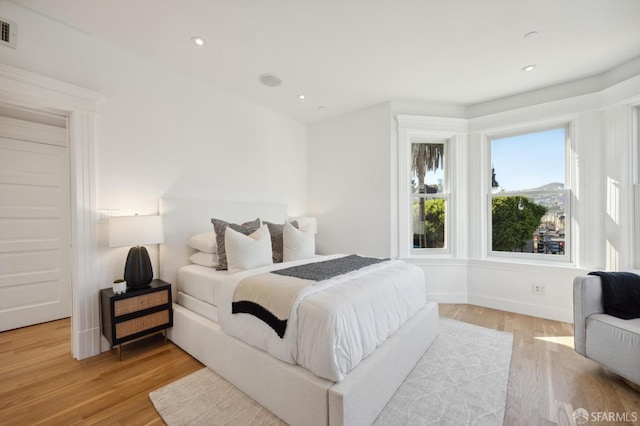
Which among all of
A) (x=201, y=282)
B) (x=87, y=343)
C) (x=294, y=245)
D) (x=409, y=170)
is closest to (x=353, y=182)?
(x=409, y=170)

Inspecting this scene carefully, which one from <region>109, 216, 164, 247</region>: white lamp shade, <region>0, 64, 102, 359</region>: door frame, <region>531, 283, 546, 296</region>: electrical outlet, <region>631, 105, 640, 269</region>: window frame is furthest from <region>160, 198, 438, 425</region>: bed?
<region>631, 105, 640, 269</region>: window frame

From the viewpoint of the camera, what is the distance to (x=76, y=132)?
2230 millimetres

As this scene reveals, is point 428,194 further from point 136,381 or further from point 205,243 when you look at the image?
point 136,381

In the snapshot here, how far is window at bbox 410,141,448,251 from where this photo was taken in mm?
3867

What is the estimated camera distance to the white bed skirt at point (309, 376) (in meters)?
1.37

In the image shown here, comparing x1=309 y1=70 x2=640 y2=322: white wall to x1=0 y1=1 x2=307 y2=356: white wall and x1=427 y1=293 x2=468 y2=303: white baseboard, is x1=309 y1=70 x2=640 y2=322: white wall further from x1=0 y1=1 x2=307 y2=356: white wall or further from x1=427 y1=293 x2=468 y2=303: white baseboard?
x1=0 y1=1 x2=307 y2=356: white wall

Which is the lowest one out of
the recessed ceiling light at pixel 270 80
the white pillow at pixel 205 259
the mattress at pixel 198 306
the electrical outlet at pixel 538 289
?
the electrical outlet at pixel 538 289

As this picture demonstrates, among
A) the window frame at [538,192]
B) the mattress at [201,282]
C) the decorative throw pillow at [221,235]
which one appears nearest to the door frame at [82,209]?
the mattress at [201,282]

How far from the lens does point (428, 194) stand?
3848 mm

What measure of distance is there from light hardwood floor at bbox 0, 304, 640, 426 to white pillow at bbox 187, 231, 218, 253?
926 millimetres

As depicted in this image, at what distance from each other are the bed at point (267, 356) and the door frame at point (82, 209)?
57 cm

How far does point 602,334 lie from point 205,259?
3332mm

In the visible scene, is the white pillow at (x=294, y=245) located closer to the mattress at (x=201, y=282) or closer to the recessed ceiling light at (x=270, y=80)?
the mattress at (x=201, y=282)

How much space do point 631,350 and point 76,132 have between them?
4.42 meters
